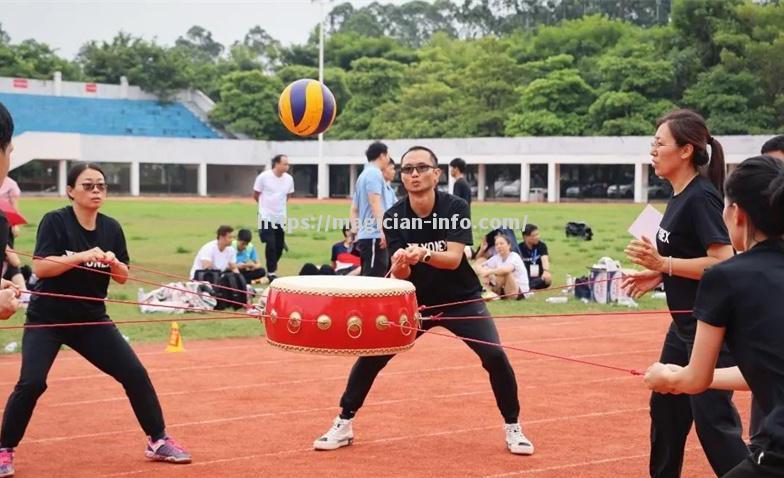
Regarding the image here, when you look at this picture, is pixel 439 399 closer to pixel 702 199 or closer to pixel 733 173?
pixel 702 199

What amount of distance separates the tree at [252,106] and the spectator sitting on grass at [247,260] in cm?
5735

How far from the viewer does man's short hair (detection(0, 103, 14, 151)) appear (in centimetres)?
446

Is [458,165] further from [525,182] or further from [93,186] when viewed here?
[525,182]

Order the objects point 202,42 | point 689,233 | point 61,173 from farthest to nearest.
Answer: point 202,42
point 61,173
point 689,233

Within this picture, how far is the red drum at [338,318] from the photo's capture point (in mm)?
6035

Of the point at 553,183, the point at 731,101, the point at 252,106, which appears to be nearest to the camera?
the point at 731,101

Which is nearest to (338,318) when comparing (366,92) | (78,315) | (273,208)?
(78,315)

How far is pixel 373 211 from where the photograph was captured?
42.7 ft

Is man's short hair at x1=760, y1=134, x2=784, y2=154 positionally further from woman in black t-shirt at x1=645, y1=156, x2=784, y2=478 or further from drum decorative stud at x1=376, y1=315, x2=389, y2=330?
woman in black t-shirt at x1=645, y1=156, x2=784, y2=478

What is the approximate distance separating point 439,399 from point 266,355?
3013mm

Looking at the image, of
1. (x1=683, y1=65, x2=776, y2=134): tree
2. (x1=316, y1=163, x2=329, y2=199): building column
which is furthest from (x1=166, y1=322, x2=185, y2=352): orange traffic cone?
(x1=683, y1=65, x2=776, y2=134): tree

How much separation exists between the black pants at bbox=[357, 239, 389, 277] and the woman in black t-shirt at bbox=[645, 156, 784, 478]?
9.35 metres

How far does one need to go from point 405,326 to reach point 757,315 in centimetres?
294

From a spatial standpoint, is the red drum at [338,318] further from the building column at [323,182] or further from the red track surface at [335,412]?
the building column at [323,182]
